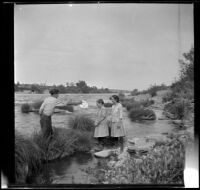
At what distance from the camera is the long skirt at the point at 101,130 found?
Answer: 4781 mm

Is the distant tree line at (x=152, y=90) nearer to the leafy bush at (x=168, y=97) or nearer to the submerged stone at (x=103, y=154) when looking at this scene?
the leafy bush at (x=168, y=97)

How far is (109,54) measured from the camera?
187 inches

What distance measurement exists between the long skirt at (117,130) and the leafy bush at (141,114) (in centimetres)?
20

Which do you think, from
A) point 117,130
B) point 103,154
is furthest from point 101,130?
point 103,154

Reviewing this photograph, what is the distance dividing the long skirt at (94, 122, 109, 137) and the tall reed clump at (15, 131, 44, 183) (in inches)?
33.3

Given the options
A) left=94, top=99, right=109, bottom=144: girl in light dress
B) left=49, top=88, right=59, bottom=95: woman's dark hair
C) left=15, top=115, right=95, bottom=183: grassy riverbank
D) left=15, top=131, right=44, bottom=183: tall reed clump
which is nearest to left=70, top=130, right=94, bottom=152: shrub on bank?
left=15, top=115, right=95, bottom=183: grassy riverbank

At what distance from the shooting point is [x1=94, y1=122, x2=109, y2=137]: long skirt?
15.7 ft

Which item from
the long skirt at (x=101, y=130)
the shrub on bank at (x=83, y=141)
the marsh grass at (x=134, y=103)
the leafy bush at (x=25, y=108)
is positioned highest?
the marsh grass at (x=134, y=103)

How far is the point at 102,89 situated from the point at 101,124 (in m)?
0.51

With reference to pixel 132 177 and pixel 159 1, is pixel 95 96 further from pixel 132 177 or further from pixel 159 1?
A: pixel 159 1

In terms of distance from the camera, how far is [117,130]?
15.7 ft

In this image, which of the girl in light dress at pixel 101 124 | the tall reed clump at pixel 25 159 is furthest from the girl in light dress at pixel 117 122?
the tall reed clump at pixel 25 159

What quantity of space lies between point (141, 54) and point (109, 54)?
462mm

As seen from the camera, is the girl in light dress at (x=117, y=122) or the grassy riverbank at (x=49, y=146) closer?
the grassy riverbank at (x=49, y=146)
